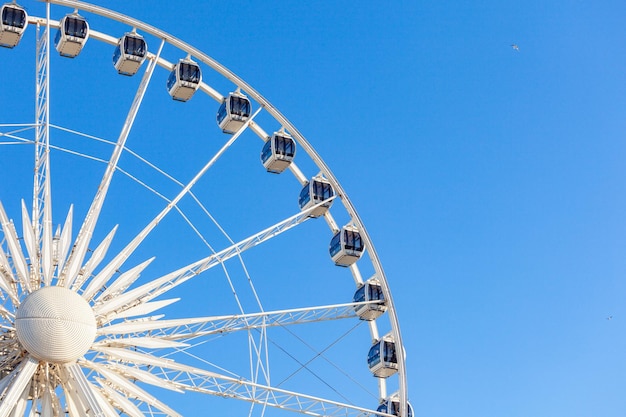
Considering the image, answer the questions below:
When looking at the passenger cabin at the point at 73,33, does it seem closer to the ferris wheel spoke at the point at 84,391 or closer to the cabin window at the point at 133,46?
the cabin window at the point at 133,46

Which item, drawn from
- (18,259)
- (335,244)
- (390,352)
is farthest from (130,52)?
(390,352)

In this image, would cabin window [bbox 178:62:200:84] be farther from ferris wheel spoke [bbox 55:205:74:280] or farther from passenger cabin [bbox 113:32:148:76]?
ferris wheel spoke [bbox 55:205:74:280]

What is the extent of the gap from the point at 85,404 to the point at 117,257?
11.6 ft

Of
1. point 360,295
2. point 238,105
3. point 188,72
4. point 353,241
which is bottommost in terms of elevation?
point 360,295

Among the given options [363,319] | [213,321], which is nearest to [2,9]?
[213,321]

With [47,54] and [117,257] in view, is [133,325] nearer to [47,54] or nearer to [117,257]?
[117,257]

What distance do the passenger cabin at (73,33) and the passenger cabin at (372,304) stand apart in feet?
32.8

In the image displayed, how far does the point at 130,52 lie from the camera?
3388 cm

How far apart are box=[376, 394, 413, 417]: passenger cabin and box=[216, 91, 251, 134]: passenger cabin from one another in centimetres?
852

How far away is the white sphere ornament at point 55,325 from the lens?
2688 centimetres

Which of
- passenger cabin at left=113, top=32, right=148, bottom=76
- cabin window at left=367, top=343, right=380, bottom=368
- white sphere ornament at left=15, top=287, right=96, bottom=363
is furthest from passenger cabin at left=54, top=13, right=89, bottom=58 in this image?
cabin window at left=367, top=343, right=380, bottom=368

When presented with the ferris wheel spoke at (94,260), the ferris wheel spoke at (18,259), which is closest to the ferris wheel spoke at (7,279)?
the ferris wheel spoke at (18,259)

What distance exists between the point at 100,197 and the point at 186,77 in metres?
6.03

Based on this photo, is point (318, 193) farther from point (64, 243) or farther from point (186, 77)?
point (64, 243)
